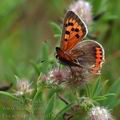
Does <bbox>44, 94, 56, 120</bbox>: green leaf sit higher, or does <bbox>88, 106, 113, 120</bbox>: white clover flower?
<bbox>44, 94, 56, 120</bbox>: green leaf

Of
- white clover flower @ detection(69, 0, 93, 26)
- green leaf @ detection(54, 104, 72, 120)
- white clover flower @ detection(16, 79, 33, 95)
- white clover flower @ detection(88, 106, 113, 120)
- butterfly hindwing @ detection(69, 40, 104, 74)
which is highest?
white clover flower @ detection(69, 0, 93, 26)

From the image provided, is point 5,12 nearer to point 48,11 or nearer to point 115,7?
point 48,11

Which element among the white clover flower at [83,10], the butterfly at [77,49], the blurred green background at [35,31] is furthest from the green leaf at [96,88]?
the blurred green background at [35,31]

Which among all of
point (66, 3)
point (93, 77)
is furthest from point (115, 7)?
point (93, 77)

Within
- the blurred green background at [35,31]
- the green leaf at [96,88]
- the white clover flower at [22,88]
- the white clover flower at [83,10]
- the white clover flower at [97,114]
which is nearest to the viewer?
the white clover flower at [97,114]

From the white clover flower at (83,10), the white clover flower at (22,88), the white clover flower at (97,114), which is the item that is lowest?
the white clover flower at (97,114)

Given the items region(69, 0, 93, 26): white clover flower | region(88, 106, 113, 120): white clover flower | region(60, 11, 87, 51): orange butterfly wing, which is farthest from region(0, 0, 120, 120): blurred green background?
region(88, 106, 113, 120): white clover flower

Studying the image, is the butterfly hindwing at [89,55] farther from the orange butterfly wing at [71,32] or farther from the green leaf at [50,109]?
the green leaf at [50,109]

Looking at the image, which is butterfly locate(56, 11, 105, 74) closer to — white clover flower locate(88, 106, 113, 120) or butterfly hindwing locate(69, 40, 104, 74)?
butterfly hindwing locate(69, 40, 104, 74)
